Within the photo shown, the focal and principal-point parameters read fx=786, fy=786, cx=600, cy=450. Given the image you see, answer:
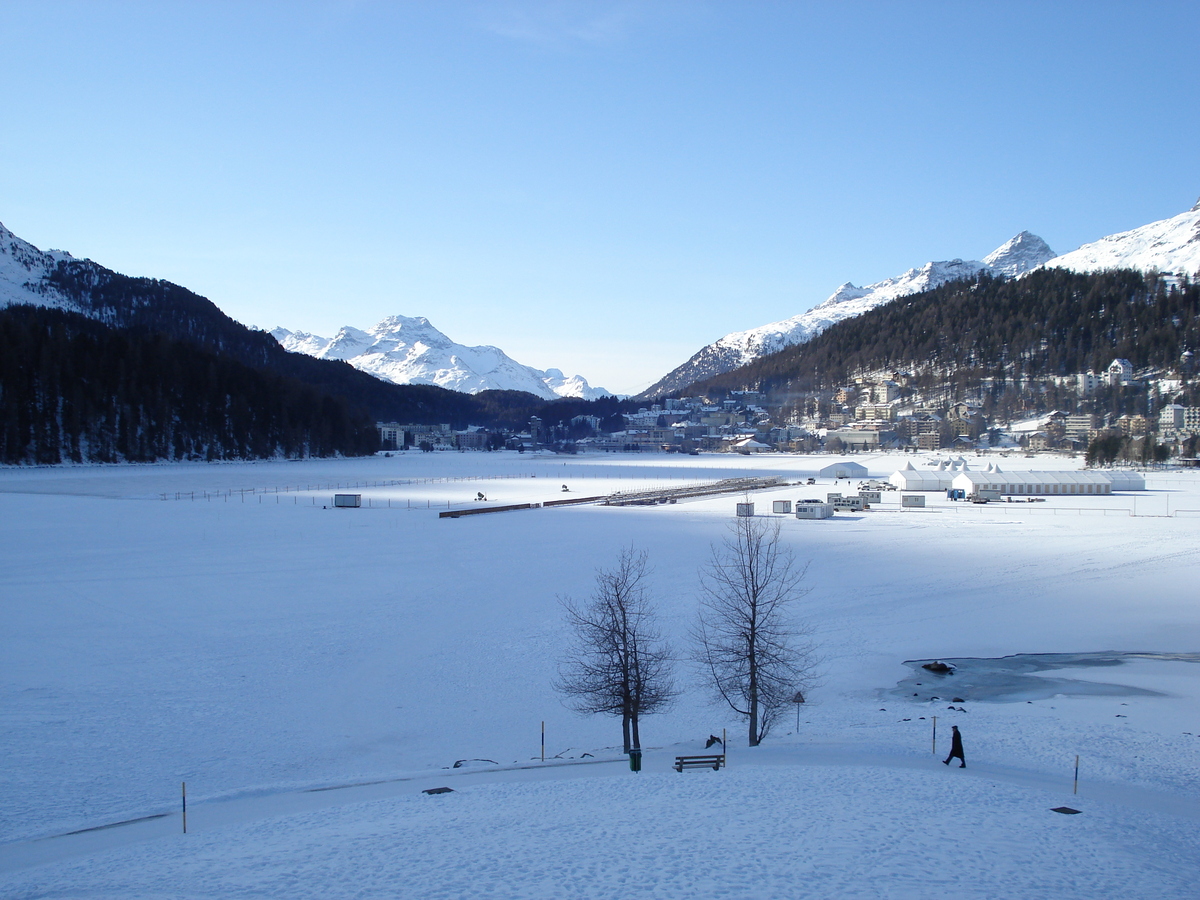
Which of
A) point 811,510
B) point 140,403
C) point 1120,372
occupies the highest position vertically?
point 1120,372

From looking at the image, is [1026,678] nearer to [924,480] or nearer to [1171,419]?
[924,480]

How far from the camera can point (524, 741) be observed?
14.1 metres

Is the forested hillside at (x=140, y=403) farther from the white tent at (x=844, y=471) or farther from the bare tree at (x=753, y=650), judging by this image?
the bare tree at (x=753, y=650)

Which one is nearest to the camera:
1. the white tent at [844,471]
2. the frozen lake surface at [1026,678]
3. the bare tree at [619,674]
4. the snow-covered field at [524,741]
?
the snow-covered field at [524,741]

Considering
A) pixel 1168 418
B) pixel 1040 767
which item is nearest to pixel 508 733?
pixel 1040 767

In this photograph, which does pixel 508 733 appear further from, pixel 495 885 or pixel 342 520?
pixel 342 520

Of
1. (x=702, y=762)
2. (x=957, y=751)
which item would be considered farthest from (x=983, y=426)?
(x=702, y=762)

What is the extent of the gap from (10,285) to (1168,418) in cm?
24697

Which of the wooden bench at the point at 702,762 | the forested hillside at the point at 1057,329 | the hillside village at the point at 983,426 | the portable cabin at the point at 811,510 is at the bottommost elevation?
the wooden bench at the point at 702,762

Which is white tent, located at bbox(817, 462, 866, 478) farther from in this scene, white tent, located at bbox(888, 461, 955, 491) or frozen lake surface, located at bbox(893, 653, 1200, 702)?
frozen lake surface, located at bbox(893, 653, 1200, 702)

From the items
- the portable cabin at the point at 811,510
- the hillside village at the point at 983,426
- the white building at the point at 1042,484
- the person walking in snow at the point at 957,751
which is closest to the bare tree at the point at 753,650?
the person walking in snow at the point at 957,751

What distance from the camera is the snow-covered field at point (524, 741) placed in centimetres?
930

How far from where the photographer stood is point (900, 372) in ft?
643

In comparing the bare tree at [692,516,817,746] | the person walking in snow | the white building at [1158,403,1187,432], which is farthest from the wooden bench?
the white building at [1158,403,1187,432]
